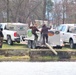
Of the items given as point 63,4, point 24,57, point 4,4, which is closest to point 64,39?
point 24,57

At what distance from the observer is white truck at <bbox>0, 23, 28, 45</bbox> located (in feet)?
99.3

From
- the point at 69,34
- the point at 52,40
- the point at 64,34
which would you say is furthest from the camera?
the point at 64,34

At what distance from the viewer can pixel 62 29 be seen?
30.4 m

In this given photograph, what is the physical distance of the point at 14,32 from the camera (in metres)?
30.3

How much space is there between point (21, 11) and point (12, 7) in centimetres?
134

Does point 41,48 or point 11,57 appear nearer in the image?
point 11,57

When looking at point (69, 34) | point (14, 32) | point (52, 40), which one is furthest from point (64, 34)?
point (14, 32)

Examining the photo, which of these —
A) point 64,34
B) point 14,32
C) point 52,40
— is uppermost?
point 14,32

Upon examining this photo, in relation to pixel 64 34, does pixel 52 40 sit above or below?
below

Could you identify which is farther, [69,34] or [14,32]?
[14,32]

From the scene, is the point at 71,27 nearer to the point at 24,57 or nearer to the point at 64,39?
the point at 64,39

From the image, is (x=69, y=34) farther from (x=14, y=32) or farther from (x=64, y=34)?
(x=14, y=32)

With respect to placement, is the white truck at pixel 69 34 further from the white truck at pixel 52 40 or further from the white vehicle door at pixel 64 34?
the white truck at pixel 52 40

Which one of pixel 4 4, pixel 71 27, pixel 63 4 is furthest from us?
pixel 63 4
